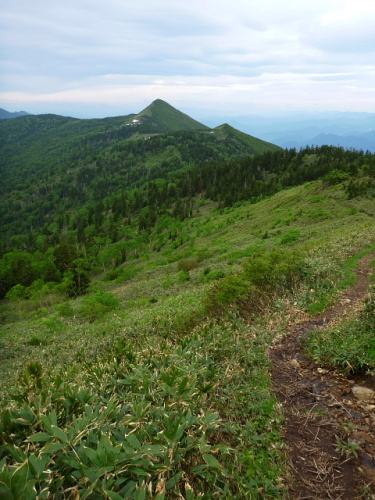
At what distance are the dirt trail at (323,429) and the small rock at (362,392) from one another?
94 mm

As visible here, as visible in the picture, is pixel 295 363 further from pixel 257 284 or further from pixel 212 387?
pixel 257 284

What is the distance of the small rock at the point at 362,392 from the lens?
19.7ft

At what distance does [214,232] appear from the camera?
235 feet

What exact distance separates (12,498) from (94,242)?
12127cm

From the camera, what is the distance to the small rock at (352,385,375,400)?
19.7 ft

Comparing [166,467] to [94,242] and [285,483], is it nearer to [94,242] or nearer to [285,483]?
[285,483]

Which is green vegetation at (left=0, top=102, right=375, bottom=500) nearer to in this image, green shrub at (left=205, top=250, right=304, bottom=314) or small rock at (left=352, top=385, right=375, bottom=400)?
green shrub at (left=205, top=250, right=304, bottom=314)

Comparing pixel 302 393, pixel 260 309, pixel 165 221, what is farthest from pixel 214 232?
pixel 302 393

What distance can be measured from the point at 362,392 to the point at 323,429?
1477mm

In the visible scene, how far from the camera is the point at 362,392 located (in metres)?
6.13

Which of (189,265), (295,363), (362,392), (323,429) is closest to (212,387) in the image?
(323,429)

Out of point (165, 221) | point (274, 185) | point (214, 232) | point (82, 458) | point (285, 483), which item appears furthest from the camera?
point (165, 221)

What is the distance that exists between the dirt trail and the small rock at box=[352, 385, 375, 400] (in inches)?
3.7

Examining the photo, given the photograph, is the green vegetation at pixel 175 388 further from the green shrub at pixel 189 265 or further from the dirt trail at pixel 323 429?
the green shrub at pixel 189 265
